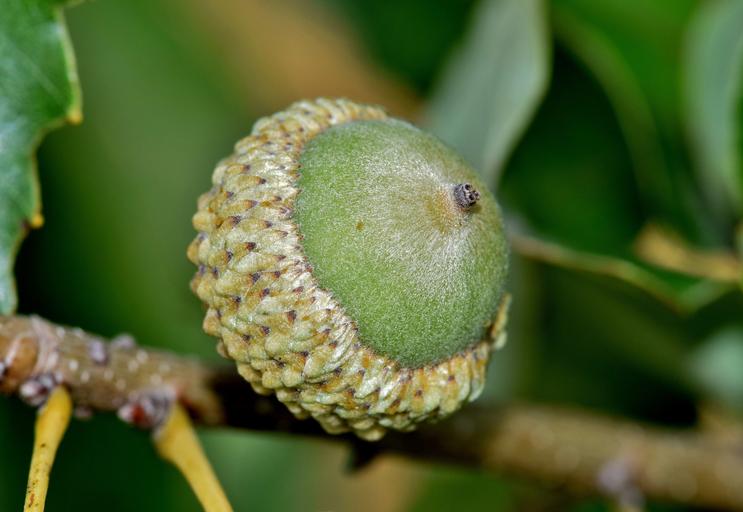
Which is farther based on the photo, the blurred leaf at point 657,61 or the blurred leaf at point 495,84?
the blurred leaf at point 657,61

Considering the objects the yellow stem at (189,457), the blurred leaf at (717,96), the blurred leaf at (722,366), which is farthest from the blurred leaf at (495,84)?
the yellow stem at (189,457)

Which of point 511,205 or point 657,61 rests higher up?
point 657,61

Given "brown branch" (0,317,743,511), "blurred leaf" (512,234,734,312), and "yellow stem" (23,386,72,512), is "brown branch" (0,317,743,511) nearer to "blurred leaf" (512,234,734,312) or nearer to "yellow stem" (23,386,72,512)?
"yellow stem" (23,386,72,512)

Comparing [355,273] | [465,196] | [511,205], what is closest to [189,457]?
[355,273]

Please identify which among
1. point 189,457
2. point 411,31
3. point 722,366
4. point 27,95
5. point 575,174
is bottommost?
point 722,366

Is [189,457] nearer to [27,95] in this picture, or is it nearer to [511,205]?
[27,95]

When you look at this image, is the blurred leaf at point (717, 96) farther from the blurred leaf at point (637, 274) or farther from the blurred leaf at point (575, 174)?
the blurred leaf at point (637, 274)
